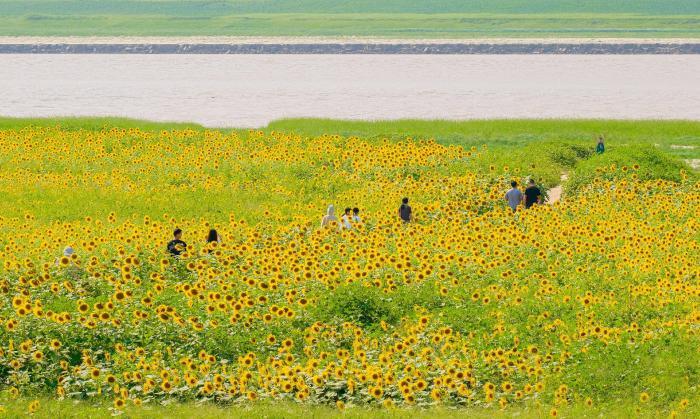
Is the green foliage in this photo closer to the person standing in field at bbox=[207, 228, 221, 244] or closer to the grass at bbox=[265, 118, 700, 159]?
the person standing in field at bbox=[207, 228, 221, 244]

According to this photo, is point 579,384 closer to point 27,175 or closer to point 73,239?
point 73,239

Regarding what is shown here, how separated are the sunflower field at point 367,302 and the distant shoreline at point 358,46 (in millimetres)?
116676

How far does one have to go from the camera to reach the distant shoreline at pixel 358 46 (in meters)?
142

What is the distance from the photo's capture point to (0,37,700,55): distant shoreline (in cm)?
14188

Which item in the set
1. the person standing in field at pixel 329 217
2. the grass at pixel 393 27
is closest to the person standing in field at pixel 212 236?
the person standing in field at pixel 329 217

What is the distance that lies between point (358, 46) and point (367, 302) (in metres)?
133

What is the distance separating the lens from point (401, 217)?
81.3 ft

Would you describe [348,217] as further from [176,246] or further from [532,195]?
[532,195]

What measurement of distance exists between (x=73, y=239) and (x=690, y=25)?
589 feet

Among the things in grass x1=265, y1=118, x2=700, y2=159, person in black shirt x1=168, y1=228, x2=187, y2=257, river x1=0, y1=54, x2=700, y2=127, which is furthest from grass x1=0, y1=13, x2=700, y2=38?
person in black shirt x1=168, y1=228, x2=187, y2=257

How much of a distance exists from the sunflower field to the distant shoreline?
11668cm

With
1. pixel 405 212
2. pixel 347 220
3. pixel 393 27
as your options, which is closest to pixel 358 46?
pixel 393 27

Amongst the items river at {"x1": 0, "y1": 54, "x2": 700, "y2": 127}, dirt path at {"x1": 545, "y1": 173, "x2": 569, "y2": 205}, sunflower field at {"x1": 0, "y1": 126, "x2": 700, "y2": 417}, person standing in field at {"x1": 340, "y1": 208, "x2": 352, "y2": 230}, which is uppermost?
person standing in field at {"x1": 340, "y1": 208, "x2": 352, "y2": 230}

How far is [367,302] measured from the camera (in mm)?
18078
